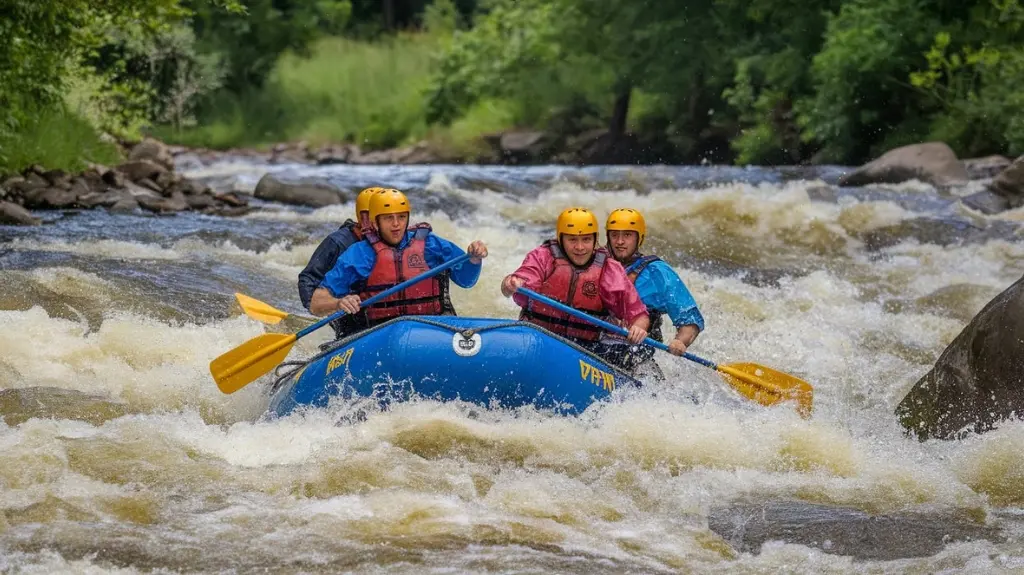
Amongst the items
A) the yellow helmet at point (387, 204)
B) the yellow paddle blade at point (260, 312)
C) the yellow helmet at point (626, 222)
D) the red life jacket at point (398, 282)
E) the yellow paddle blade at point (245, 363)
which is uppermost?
the yellow helmet at point (387, 204)

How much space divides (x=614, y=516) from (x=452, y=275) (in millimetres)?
2128

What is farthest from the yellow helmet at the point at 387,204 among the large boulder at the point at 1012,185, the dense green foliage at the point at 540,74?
the large boulder at the point at 1012,185

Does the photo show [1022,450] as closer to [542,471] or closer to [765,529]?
[765,529]

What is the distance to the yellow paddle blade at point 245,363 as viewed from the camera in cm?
638

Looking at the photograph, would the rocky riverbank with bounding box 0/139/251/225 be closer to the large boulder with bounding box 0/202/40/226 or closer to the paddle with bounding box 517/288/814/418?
the large boulder with bounding box 0/202/40/226

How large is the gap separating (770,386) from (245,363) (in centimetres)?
255

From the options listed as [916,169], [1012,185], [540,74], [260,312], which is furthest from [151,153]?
[540,74]

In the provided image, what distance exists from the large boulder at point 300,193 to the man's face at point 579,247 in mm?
8952

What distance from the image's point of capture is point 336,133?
3055 cm

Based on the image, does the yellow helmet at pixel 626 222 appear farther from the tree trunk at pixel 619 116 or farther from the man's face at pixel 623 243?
the tree trunk at pixel 619 116

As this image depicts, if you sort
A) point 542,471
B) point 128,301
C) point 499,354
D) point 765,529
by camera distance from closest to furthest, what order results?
point 765,529 → point 542,471 → point 499,354 → point 128,301

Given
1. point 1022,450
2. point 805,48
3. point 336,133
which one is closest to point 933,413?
point 1022,450

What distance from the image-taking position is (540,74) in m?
28.1

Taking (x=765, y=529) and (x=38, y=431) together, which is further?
(x=38, y=431)
